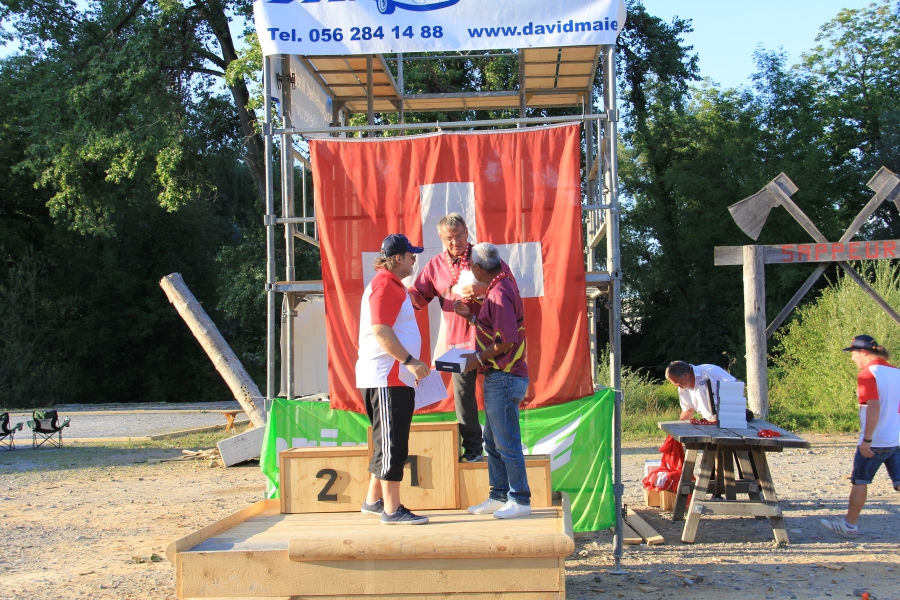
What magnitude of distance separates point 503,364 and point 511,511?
925 mm

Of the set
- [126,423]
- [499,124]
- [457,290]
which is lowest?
[126,423]

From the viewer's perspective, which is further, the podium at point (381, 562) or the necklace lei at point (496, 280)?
the necklace lei at point (496, 280)

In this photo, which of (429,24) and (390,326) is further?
(429,24)

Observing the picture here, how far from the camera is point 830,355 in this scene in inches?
686

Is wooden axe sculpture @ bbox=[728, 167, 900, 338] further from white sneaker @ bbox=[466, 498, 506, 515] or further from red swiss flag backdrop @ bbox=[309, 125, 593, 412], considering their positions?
white sneaker @ bbox=[466, 498, 506, 515]

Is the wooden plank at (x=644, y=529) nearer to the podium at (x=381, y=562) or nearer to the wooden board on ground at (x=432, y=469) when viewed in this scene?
the wooden board on ground at (x=432, y=469)

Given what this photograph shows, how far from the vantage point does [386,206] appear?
273 inches

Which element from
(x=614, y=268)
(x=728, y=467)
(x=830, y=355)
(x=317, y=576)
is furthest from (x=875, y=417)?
(x=830, y=355)

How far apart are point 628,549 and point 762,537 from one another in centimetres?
133

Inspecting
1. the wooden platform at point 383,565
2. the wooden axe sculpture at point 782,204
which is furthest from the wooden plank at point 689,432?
the wooden axe sculpture at point 782,204

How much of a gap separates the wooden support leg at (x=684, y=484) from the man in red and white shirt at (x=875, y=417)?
1.38 m

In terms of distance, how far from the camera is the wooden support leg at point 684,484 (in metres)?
7.71

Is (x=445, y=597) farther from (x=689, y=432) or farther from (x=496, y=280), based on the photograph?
(x=689, y=432)

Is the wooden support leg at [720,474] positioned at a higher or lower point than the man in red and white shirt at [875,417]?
lower
